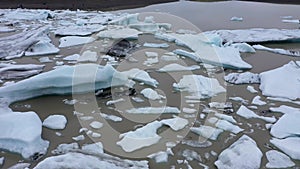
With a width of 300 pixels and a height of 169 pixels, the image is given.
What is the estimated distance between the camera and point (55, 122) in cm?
295

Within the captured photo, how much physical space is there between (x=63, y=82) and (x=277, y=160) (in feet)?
7.65

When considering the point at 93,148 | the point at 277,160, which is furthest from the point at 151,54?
the point at 277,160

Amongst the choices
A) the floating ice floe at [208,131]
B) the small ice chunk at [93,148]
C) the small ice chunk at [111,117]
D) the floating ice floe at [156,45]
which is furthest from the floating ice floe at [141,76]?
the floating ice floe at [156,45]

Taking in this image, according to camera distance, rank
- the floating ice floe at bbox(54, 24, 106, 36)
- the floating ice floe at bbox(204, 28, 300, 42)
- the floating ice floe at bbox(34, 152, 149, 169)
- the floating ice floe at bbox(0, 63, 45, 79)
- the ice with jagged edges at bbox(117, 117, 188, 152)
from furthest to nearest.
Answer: the floating ice floe at bbox(54, 24, 106, 36) < the floating ice floe at bbox(204, 28, 300, 42) < the floating ice floe at bbox(0, 63, 45, 79) < the ice with jagged edges at bbox(117, 117, 188, 152) < the floating ice floe at bbox(34, 152, 149, 169)

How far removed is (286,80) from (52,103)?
289 centimetres

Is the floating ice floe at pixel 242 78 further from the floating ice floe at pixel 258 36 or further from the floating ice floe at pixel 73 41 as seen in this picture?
the floating ice floe at pixel 73 41

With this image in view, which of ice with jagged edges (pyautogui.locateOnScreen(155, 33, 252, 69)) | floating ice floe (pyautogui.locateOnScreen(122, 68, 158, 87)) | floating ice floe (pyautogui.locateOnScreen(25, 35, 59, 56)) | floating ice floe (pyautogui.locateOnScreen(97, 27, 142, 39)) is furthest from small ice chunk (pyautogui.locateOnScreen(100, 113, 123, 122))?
floating ice floe (pyautogui.locateOnScreen(97, 27, 142, 39))

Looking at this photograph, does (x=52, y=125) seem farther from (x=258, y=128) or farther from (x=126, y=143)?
(x=258, y=128)

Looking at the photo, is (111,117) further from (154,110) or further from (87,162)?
(87,162)

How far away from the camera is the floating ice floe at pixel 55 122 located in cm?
288

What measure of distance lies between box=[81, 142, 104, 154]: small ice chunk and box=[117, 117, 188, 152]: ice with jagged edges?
6.4 inches

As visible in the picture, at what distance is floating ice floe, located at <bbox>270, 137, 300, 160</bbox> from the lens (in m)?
2.45

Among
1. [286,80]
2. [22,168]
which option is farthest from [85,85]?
[286,80]

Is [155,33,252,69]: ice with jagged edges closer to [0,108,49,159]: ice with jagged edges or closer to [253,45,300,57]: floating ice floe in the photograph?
[253,45,300,57]: floating ice floe
